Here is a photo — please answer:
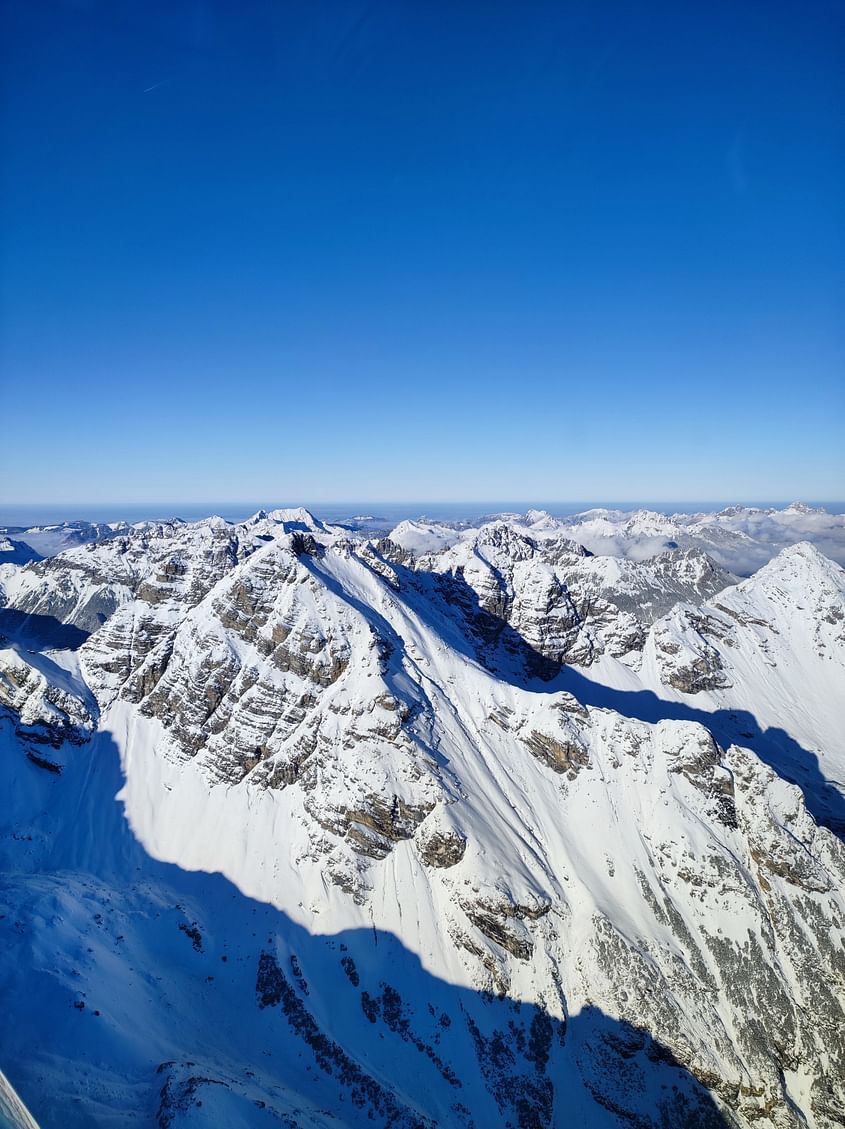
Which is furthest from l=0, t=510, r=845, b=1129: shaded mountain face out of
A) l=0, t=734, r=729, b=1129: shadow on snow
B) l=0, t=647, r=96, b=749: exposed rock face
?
l=0, t=647, r=96, b=749: exposed rock face

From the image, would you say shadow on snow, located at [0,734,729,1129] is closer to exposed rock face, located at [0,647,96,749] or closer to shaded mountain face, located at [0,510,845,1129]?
shaded mountain face, located at [0,510,845,1129]

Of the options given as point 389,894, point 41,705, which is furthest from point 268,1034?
point 41,705

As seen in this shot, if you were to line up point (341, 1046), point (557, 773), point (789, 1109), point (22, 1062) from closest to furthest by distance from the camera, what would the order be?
point (22, 1062) < point (789, 1109) < point (341, 1046) < point (557, 773)

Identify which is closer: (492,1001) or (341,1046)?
(341,1046)

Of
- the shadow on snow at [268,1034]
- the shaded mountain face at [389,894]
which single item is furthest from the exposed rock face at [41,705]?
the shadow on snow at [268,1034]

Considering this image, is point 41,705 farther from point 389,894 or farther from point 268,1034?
point 389,894

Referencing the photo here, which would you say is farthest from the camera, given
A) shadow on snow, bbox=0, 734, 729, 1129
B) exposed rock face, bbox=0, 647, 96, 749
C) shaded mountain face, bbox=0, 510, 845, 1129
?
exposed rock face, bbox=0, 647, 96, 749

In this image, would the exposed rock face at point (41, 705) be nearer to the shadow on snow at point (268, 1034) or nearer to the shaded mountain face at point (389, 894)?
the shaded mountain face at point (389, 894)

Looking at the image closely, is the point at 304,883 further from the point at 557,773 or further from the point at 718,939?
the point at 718,939

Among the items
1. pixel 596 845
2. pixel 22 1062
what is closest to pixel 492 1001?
pixel 596 845
